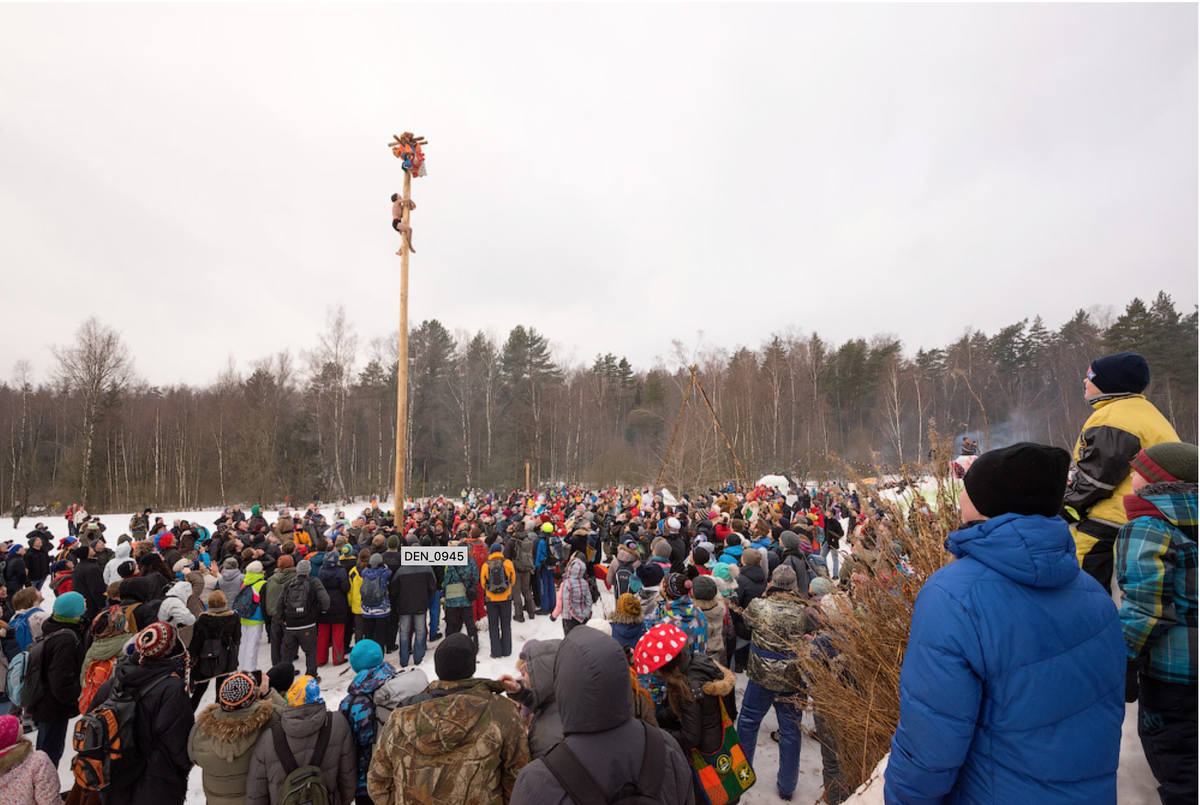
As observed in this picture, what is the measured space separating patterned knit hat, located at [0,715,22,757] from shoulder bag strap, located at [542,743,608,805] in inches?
125

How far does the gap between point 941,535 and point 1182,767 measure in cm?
110

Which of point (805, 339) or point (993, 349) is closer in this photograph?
point (993, 349)

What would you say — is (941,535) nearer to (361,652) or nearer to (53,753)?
(361,652)

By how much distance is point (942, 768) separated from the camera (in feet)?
5.04

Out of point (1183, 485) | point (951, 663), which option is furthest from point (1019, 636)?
point (1183, 485)

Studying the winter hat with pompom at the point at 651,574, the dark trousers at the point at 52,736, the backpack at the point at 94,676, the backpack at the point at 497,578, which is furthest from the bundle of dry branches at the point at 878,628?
the dark trousers at the point at 52,736

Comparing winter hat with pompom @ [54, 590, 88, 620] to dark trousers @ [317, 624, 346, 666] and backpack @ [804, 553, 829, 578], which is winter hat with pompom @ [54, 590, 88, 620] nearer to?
dark trousers @ [317, 624, 346, 666]

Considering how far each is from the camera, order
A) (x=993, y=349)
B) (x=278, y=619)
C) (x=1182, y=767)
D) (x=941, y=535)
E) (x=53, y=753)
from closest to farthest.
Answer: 1. (x=1182, y=767)
2. (x=941, y=535)
3. (x=53, y=753)
4. (x=278, y=619)
5. (x=993, y=349)

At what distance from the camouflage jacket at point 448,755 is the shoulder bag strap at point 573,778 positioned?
872 millimetres

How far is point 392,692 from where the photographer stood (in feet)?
10.7

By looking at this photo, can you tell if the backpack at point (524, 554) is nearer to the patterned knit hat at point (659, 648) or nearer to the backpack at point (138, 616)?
the backpack at point (138, 616)

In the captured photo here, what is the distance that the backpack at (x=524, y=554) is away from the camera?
899 cm

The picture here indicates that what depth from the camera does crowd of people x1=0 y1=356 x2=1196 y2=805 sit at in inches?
60.0

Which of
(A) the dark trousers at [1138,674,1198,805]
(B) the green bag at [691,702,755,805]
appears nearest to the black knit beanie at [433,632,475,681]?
(B) the green bag at [691,702,755,805]
